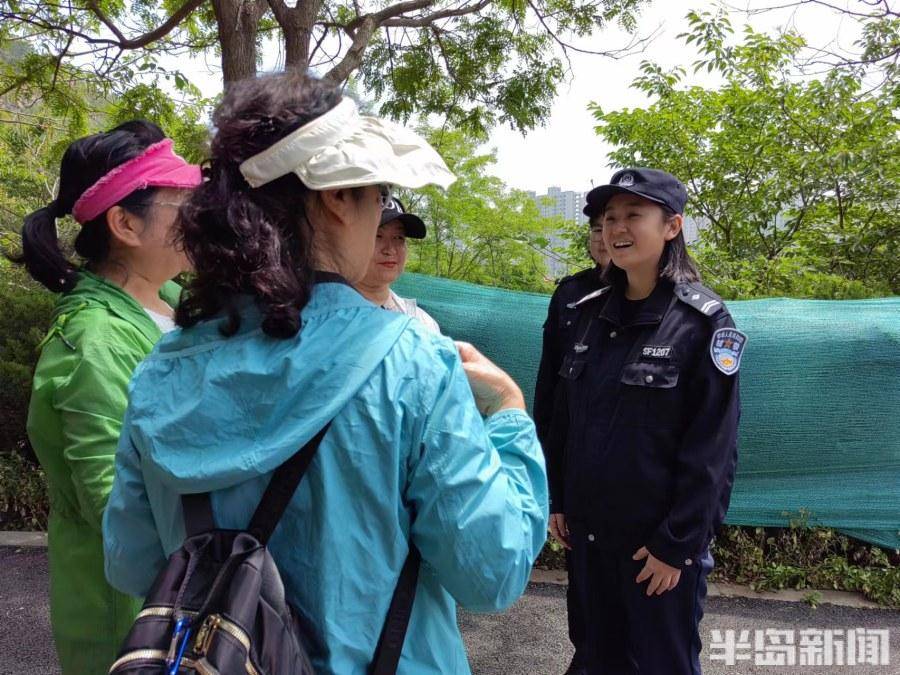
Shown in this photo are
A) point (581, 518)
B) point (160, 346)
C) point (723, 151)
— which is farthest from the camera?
point (723, 151)

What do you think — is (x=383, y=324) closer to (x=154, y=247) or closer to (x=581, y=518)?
(x=154, y=247)

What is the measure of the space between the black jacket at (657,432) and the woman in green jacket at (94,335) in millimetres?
1395

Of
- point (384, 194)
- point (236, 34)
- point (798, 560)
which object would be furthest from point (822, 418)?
point (236, 34)

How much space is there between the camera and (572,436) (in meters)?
2.55

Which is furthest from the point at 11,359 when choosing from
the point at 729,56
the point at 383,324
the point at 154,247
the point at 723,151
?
the point at 729,56

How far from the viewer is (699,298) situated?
7.64ft

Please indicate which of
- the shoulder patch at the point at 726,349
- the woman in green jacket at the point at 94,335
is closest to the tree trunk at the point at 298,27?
the woman in green jacket at the point at 94,335

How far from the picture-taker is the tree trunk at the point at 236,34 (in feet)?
13.3

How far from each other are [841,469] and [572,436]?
2470 millimetres


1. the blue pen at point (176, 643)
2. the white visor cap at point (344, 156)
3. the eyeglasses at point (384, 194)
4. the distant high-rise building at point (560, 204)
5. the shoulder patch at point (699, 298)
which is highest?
the distant high-rise building at point (560, 204)

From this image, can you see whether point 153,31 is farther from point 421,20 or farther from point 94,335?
point 94,335

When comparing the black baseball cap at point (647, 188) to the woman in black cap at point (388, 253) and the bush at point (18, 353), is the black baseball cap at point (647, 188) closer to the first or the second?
the woman in black cap at point (388, 253)

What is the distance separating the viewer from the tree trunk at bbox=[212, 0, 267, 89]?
4047 millimetres

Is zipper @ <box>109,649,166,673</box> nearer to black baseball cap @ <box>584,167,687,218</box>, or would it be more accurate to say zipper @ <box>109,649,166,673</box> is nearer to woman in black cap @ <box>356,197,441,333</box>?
black baseball cap @ <box>584,167,687,218</box>
